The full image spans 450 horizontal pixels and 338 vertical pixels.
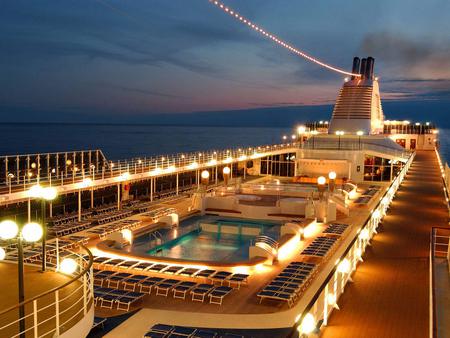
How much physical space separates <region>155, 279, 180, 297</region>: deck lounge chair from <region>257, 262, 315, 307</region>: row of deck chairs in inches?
50.1

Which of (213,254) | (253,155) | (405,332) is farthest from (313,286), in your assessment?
(253,155)

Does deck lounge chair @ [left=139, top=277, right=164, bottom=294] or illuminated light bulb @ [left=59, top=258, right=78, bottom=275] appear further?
deck lounge chair @ [left=139, top=277, right=164, bottom=294]

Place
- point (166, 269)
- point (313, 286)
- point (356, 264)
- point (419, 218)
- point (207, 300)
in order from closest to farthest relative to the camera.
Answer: point (207, 300), point (313, 286), point (166, 269), point (356, 264), point (419, 218)

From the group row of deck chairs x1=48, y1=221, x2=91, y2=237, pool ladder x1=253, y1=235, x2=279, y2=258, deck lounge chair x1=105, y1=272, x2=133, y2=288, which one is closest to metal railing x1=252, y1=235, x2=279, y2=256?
pool ladder x1=253, y1=235, x2=279, y2=258

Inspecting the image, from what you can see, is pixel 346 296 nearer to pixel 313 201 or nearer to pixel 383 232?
pixel 383 232

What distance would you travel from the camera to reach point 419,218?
12.6 meters

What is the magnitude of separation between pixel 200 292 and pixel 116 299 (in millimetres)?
1139

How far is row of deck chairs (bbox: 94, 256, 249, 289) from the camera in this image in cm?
754

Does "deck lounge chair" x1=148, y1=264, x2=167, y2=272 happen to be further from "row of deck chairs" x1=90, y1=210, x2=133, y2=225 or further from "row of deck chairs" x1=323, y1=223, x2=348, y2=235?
"row of deck chairs" x1=90, y1=210, x2=133, y2=225

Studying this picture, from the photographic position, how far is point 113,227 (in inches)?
438

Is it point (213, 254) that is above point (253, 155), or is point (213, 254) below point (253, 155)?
below

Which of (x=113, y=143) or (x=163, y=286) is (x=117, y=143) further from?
(x=163, y=286)

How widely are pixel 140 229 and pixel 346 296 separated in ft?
17.5

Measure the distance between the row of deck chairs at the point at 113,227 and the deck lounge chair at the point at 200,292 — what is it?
3.95m
